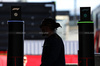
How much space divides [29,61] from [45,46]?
152 inches

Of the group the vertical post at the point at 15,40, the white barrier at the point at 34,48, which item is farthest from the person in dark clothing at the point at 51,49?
the white barrier at the point at 34,48

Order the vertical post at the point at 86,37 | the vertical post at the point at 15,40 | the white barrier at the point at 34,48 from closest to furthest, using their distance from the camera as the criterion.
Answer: the vertical post at the point at 15,40
the vertical post at the point at 86,37
the white barrier at the point at 34,48

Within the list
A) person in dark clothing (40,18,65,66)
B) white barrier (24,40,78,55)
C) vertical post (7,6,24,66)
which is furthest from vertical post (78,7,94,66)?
white barrier (24,40,78,55)

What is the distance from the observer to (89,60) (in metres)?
3.54

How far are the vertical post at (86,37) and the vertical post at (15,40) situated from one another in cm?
95

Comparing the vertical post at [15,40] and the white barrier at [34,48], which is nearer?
the vertical post at [15,40]

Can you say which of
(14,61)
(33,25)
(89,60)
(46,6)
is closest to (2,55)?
(33,25)

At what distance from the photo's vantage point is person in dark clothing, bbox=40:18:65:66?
2971mm

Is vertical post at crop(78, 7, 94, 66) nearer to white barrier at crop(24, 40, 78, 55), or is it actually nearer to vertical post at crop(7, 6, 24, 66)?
vertical post at crop(7, 6, 24, 66)

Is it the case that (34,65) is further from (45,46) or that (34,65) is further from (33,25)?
(45,46)

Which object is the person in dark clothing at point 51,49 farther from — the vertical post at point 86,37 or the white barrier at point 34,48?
the white barrier at point 34,48

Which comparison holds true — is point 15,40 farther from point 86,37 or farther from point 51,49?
point 86,37

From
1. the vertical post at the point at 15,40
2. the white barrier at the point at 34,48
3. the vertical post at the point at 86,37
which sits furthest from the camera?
the white barrier at the point at 34,48

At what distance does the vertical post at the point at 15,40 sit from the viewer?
337cm
